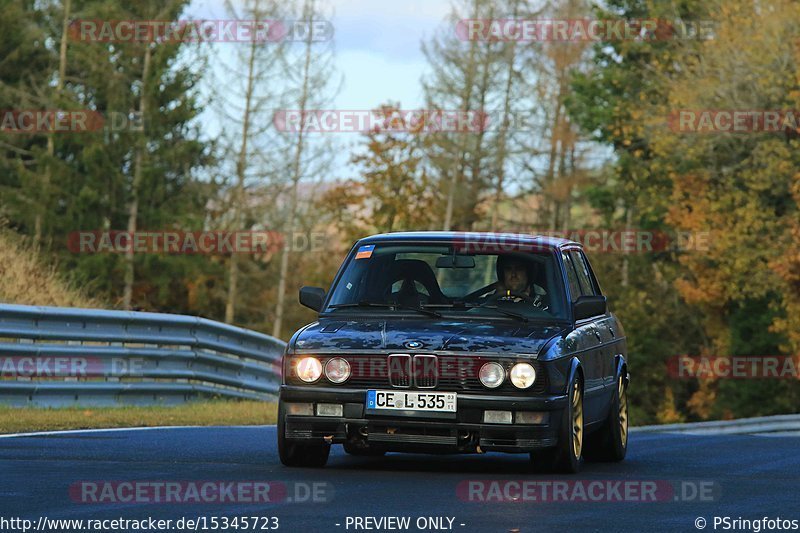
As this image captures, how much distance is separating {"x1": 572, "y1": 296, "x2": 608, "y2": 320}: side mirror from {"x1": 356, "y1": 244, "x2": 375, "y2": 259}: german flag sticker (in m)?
1.60

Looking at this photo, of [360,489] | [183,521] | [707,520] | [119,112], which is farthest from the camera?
[119,112]

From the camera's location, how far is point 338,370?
10.2 meters

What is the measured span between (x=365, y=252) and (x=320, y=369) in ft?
5.34

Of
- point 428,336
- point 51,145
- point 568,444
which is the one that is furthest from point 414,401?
point 51,145

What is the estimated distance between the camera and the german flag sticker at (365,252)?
11.7m

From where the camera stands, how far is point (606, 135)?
47.8 metres

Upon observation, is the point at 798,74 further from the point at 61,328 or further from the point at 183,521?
the point at 183,521

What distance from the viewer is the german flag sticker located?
11.7 m

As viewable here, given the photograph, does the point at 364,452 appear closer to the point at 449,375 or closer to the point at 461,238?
the point at 461,238

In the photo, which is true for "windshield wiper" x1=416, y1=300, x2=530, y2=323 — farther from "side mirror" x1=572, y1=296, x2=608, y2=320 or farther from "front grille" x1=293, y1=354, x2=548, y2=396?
"front grille" x1=293, y1=354, x2=548, y2=396

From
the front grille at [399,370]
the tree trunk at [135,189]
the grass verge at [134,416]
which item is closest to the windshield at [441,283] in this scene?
the front grille at [399,370]

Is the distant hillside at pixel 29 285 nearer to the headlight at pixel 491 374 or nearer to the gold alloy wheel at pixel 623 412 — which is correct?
the gold alloy wheel at pixel 623 412

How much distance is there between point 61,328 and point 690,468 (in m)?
7.27

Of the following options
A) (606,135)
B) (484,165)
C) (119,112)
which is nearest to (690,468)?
(606,135)
